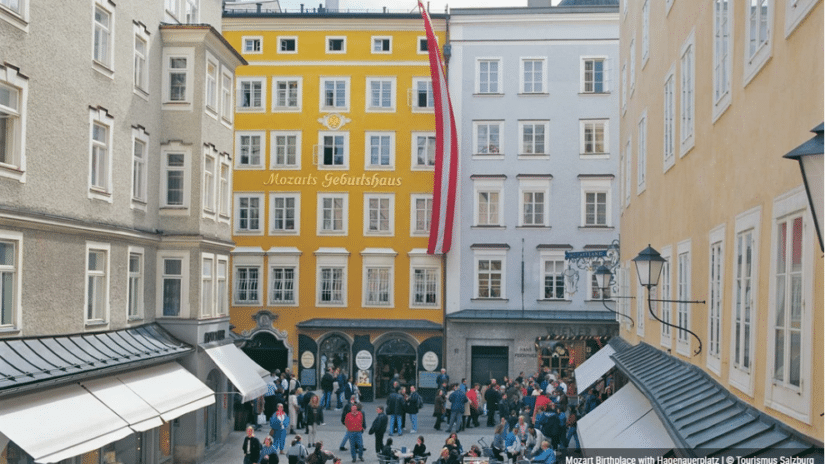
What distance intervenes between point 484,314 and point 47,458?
2779 centimetres

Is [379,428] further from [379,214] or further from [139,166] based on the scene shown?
[379,214]

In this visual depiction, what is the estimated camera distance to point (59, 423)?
16.8 meters

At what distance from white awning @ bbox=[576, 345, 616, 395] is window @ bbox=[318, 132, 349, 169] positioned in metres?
17.8

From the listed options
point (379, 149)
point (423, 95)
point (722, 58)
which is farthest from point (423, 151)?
point (722, 58)

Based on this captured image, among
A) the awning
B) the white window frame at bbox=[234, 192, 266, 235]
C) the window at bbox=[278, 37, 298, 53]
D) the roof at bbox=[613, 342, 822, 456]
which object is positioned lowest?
the awning

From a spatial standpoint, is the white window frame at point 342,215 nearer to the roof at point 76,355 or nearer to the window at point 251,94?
the window at point 251,94

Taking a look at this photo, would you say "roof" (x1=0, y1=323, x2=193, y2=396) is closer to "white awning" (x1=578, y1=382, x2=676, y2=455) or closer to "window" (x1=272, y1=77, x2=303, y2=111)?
"white awning" (x1=578, y1=382, x2=676, y2=455)

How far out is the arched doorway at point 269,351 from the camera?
4284 cm

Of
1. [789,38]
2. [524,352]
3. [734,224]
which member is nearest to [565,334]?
[524,352]

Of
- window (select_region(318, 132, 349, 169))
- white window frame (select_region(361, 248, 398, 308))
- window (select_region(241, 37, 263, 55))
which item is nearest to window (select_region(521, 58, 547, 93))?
window (select_region(318, 132, 349, 169))

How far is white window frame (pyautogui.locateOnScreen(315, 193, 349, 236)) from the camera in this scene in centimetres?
4338

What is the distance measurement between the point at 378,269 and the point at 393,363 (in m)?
4.13

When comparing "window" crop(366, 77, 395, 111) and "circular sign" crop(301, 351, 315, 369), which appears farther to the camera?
"window" crop(366, 77, 395, 111)

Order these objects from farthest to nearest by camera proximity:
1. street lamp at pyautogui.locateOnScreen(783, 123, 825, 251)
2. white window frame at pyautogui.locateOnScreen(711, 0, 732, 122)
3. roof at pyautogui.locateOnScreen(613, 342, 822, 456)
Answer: white window frame at pyautogui.locateOnScreen(711, 0, 732, 122) → roof at pyautogui.locateOnScreen(613, 342, 822, 456) → street lamp at pyautogui.locateOnScreen(783, 123, 825, 251)
